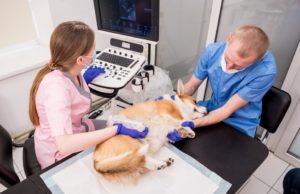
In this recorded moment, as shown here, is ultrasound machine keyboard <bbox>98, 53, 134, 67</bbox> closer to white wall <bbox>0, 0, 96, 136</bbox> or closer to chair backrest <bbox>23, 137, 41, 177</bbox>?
white wall <bbox>0, 0, 96, 136</bbox>

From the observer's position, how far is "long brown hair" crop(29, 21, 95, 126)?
1.07 m

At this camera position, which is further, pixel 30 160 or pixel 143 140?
pixel 30 160

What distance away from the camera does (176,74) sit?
8.47ft

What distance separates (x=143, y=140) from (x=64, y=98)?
404mm

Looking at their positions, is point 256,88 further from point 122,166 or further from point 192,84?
point 122,166

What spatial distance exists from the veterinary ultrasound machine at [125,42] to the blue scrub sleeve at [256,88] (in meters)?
0.72

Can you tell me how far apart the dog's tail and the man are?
0.40m

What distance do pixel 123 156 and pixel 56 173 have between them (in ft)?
0.91

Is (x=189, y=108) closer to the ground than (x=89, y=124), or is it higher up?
higher up

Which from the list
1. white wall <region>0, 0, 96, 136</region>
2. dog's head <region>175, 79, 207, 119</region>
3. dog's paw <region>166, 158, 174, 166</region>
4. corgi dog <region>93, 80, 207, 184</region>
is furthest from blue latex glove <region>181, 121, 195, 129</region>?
white wall <region>0, 0, 96, 136</region>

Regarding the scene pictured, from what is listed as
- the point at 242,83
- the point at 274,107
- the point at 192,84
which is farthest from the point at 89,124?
the point at 274,107

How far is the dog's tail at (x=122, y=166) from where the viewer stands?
36.1 inches

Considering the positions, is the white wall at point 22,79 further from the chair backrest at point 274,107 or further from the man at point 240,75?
the chair backrest at point 274,107

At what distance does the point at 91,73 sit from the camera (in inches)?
63.6
